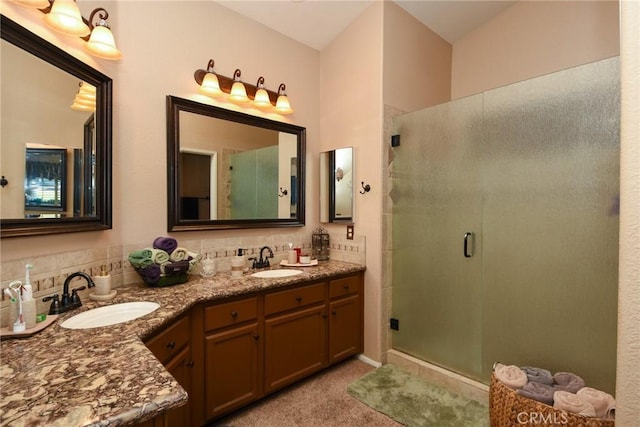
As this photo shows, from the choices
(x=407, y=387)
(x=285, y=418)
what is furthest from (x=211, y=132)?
(x=407, y=387)

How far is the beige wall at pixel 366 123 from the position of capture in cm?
254

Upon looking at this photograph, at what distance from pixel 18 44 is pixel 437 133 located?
2443 mm

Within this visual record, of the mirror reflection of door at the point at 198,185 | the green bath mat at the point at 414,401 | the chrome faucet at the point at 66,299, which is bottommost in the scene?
the green bath mat at the point at 414,401

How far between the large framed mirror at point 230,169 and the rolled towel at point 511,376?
1.85 m

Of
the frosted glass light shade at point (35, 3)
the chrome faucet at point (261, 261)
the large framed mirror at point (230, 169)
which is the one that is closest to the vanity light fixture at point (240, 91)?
the large framed mirror at point (230, 169)

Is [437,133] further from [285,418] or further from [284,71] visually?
[285,418]

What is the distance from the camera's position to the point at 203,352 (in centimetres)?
175

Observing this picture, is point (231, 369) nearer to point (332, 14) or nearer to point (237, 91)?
point (237, 91)

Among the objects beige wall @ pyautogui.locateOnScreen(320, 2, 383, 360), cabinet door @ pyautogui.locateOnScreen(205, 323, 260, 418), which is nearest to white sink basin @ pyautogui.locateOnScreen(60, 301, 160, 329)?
cabinet door @ pyautogui.locateOnScreen(205, 323, 260, 418)

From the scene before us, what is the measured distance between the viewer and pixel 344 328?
2531mm

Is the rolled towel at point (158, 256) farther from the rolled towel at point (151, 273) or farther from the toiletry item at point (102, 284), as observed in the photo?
the toiletry item at point (102, 284)

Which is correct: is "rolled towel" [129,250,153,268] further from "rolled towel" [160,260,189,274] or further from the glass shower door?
the glass shower door

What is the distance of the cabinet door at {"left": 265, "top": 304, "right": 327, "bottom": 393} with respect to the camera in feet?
6.80

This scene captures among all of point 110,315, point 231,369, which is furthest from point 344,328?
point 110,315
